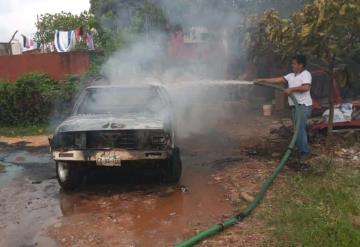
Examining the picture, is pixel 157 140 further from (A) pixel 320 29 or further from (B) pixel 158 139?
(A) pixel 320 29

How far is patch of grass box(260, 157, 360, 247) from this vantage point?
450 centimetres

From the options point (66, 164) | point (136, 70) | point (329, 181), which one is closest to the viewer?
point (329, 181)

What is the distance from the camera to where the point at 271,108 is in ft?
45.9

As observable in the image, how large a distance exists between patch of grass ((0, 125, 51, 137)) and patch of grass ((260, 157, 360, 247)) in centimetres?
812

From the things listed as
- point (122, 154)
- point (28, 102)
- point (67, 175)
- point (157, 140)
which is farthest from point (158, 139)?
point (28, 102)

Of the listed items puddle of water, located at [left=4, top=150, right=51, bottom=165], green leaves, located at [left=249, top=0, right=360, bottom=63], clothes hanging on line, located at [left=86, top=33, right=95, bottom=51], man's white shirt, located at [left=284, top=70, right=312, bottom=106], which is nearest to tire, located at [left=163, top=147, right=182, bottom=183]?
man's white shirt, located at [left=284, top=70, right=312, bottom=106]

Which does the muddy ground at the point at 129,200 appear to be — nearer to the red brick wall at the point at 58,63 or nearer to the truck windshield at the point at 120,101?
the truck windshield at the point at 120,101

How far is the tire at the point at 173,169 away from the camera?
673 centimetres

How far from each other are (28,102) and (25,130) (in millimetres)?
872

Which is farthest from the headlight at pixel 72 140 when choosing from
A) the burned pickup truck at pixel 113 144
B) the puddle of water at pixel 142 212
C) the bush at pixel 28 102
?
the bush at pixel 28 102

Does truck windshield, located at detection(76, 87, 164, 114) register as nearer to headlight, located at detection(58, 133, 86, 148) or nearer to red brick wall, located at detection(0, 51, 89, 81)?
headlight, located at detection(58, 133, 86, 148)

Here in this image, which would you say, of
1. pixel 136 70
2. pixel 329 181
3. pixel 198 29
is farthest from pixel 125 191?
pixel 198 29

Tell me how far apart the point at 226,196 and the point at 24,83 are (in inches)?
351

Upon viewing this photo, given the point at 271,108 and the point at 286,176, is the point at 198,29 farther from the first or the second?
the point at 286,176
